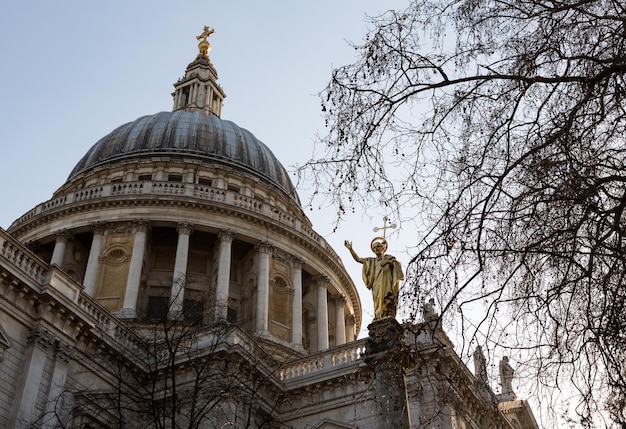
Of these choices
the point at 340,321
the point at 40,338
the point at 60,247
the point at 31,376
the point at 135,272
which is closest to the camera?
the point at 31,376

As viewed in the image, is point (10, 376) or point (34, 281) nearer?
point (10, 376)

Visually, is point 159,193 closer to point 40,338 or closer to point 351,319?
point 351,319

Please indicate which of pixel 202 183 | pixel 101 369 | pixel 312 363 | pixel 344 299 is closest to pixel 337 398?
pixel 312 363

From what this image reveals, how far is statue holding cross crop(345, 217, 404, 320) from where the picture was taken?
14.7m

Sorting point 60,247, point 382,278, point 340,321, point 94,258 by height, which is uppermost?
point 60,247

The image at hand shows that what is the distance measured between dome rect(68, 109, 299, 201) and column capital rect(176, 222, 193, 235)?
732 centimetres

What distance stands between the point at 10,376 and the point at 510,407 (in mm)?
19300

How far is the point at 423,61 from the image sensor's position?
9.11m

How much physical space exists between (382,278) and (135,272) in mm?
21789

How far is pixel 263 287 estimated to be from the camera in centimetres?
3600

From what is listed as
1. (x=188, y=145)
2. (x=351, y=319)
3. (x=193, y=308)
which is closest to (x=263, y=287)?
(x=351, y=319)

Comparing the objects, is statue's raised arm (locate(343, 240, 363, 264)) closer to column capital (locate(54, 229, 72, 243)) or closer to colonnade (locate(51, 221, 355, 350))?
colonnade (locate(51, 221, 355, 350))

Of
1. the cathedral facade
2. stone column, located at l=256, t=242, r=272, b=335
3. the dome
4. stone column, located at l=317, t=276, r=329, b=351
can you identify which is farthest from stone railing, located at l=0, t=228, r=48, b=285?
the dome

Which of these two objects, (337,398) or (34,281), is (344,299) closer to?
(337,398)
